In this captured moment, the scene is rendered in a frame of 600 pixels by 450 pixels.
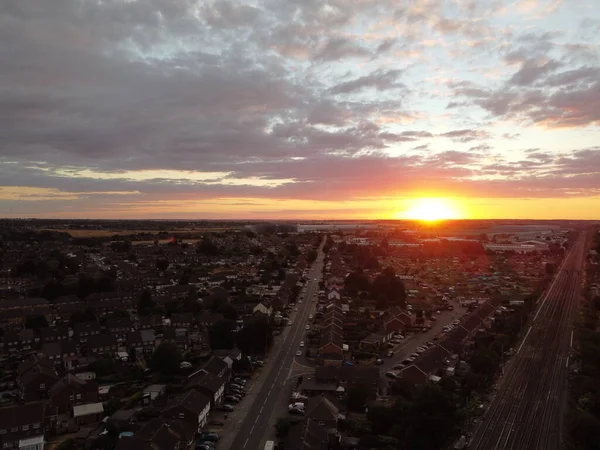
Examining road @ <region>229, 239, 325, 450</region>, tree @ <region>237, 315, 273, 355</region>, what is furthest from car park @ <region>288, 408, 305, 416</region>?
tree @ <region>237, 315, 273, 355</region>

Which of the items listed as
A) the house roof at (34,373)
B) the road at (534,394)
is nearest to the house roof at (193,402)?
the house roof at (34,373)

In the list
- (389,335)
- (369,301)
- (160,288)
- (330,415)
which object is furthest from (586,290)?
(160,288)

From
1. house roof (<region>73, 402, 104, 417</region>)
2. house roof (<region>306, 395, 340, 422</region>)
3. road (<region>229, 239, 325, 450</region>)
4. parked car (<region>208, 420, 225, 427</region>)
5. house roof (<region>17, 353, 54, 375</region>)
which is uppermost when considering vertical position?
house roof (<region>306, 395, 340, 422</region>)

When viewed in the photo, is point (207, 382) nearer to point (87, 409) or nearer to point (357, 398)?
point (87, 409)

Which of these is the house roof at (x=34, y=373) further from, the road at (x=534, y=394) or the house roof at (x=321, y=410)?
the road at (x=534, y=394)

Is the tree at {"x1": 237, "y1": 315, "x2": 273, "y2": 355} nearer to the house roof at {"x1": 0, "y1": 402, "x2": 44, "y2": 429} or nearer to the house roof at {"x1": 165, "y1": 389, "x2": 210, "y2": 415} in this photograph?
the house roof at {"x1": 165, "y1": 389, "x2": 210, "y2": 415}

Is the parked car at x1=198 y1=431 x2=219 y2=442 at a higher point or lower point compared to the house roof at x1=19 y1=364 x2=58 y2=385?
lower
